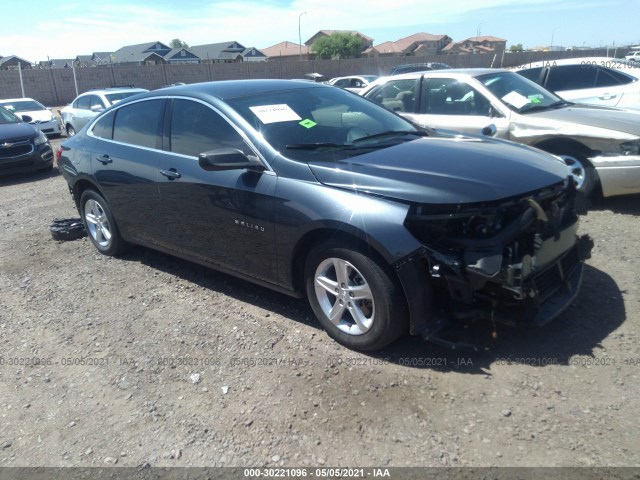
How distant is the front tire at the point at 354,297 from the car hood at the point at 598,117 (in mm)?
4003

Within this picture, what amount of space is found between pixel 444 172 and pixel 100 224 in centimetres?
388

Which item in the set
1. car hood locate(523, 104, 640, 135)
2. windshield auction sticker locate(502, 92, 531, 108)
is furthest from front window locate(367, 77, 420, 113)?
car hood locate(523, 104, 640, 135)

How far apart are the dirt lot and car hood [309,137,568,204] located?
1.03 metres

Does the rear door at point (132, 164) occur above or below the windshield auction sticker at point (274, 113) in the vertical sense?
below

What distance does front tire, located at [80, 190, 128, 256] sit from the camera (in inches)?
211

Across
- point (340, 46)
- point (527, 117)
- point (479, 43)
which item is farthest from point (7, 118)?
point (479, 43)

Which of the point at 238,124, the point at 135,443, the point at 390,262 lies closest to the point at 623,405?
the point at 390,262

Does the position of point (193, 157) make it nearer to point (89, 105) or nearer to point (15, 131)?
point (15, 131)

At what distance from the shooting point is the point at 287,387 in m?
3.20

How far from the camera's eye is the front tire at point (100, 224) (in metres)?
5.35

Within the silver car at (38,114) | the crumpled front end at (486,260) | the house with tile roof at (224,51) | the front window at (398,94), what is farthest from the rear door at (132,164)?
the house with tile roof at (224,51)

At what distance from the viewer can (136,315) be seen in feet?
14.1

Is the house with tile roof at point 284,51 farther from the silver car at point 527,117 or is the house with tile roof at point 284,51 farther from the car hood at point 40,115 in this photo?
the silver car at point 527,117

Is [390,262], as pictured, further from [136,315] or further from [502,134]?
[502,134]
